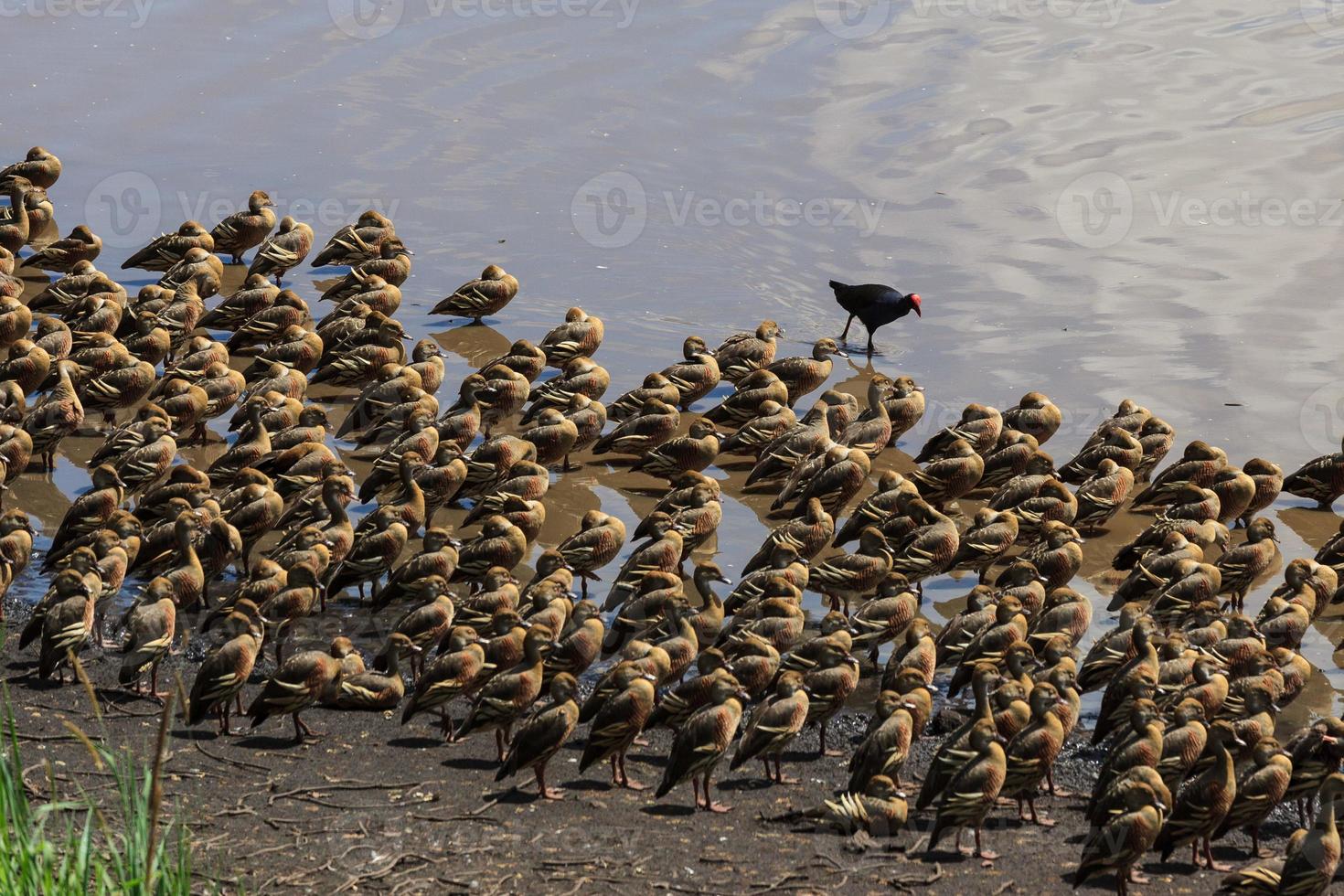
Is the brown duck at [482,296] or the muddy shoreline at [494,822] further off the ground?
the brown duck at [482,296]

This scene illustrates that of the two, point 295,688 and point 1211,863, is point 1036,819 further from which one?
point 295,688

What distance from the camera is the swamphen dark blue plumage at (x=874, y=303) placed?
19.2 meters

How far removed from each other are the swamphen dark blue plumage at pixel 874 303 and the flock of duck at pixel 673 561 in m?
0.05

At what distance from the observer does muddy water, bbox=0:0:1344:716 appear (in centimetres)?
1905

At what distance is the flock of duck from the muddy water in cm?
64

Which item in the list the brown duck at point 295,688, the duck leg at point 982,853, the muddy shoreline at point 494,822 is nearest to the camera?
the muddy shoreline at point 494,822

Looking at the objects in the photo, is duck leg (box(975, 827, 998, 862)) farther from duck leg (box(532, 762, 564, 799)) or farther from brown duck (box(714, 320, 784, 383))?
brown duck (box(714, 320, 784, 383))

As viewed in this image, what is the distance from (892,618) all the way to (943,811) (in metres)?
2.51

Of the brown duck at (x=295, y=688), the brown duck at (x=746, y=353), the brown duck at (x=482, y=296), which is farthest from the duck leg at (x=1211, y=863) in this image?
the brown duck at (x=482, y=296)

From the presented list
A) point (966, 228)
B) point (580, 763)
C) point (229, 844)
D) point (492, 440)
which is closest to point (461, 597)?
point (492, 440)

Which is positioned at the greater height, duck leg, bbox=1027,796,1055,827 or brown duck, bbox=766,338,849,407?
brown duck, bbox=766,338,849,407

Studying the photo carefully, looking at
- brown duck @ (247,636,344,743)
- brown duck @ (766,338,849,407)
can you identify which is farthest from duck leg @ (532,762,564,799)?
brown duck @ (766,338,849,407)

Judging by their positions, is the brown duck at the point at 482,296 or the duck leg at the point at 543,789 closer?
the duck leg at the point at 543,789

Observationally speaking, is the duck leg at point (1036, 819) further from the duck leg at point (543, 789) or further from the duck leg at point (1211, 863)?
the duck leg at point (543, 789)
